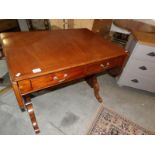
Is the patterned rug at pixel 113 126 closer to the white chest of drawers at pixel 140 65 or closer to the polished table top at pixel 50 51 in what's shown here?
the white chest of drawers at pixel 140 65

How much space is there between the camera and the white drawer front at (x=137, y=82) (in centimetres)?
186

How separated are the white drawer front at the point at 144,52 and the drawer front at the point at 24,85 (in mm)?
1383

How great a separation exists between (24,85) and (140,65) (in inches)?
61.2

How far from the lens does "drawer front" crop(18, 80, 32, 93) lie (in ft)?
2.86

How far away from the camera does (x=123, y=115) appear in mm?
1695

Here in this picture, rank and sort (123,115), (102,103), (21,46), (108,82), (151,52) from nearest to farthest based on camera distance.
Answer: (21,46), (151,52), (123,115), (102,103), (108,82)

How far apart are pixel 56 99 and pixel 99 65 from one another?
89 centimetres

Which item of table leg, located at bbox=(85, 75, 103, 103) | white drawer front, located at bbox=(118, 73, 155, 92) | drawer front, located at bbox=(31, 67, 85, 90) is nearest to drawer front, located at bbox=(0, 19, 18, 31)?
table leg, located at bbox=(85, 75, 103, 103)

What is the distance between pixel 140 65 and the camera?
1755 mm

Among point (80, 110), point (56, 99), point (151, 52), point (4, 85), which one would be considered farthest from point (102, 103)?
point (4, 85)

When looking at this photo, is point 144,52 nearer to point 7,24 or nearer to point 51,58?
point 51,58

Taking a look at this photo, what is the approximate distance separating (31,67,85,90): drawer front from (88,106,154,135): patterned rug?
0.78m

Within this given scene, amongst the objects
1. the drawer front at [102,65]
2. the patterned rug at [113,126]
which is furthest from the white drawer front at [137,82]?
the drawer front at [102,65]

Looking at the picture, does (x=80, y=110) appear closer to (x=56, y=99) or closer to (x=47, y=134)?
(x=56, y=99)
